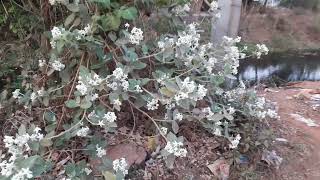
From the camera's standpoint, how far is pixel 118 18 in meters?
2.25

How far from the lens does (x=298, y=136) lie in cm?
325

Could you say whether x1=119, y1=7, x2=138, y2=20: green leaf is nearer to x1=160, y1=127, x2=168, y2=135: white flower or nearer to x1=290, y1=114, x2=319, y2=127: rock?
x1=160, y1=127, x2=168, y2=135: white flower

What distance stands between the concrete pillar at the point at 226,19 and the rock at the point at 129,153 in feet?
4.10

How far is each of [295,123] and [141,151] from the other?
1493mm

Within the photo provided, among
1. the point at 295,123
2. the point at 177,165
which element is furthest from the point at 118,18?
the point at 295,123

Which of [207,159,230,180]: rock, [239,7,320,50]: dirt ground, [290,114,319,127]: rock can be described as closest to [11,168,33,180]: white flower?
[207,159,230,180]: rock

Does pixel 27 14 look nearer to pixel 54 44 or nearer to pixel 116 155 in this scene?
pixel 54 44

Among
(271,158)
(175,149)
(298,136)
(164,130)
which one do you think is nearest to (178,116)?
(164,130)

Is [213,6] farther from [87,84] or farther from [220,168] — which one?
[87,84]

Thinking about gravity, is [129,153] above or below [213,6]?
below

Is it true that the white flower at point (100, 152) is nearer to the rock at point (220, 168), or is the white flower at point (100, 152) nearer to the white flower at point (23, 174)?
the white flower at point (23, 174)

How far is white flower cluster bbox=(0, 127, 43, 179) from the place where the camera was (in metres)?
1.66

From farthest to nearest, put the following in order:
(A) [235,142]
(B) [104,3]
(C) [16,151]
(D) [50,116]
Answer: (A) [235,142] < (D) [50,116] < (B) [104,3] < (C) [16,151]

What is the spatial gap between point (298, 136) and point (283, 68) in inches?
259
